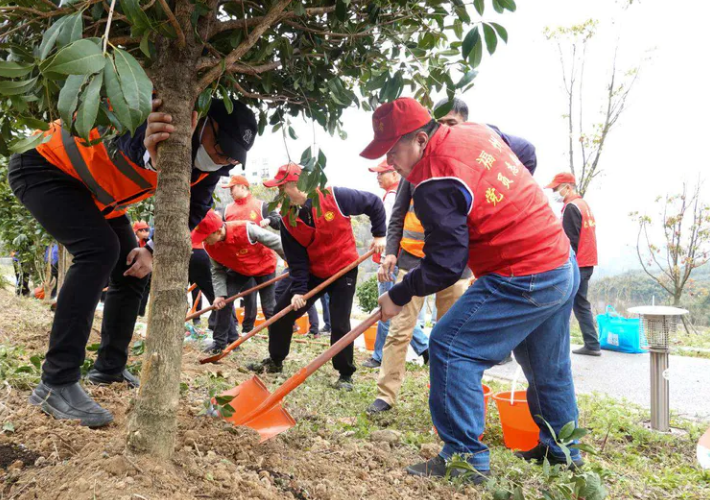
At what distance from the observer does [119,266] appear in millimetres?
2545

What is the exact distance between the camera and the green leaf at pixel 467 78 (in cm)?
160

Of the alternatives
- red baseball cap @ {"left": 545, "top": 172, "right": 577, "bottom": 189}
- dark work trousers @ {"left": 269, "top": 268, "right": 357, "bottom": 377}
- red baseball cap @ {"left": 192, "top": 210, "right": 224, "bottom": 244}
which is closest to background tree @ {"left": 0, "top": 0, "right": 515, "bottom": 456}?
dark work trousers @ {"left": 269, "top": 268, "right": 357, "bottom": 377}

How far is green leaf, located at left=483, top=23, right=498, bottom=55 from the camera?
4.55ft

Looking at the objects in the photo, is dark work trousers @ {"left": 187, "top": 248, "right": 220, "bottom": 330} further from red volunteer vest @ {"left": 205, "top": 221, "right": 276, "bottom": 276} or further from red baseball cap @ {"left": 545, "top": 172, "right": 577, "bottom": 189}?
red baseball cap @ {"left": 545, "top": 172, "right": 577, "bottom": 189}

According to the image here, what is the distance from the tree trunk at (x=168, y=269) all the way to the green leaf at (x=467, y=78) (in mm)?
880

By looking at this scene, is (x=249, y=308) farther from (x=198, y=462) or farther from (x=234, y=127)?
(x=198, y=462)

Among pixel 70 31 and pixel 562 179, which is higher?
pixel 562 179

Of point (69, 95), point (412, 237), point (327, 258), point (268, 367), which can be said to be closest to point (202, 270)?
point (268, 367)

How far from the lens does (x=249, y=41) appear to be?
163cm

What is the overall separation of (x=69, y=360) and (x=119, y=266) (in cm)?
63

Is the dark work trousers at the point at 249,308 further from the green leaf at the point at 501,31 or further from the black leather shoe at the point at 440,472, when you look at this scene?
the green leaf at the point at 501,31

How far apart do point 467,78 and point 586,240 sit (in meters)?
5.07

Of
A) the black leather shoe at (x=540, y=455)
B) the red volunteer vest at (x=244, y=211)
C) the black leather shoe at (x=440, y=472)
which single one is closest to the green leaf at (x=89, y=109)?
the black leather shoe at (x=440, y=472)

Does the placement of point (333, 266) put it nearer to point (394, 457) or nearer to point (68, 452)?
point (394, 457)
